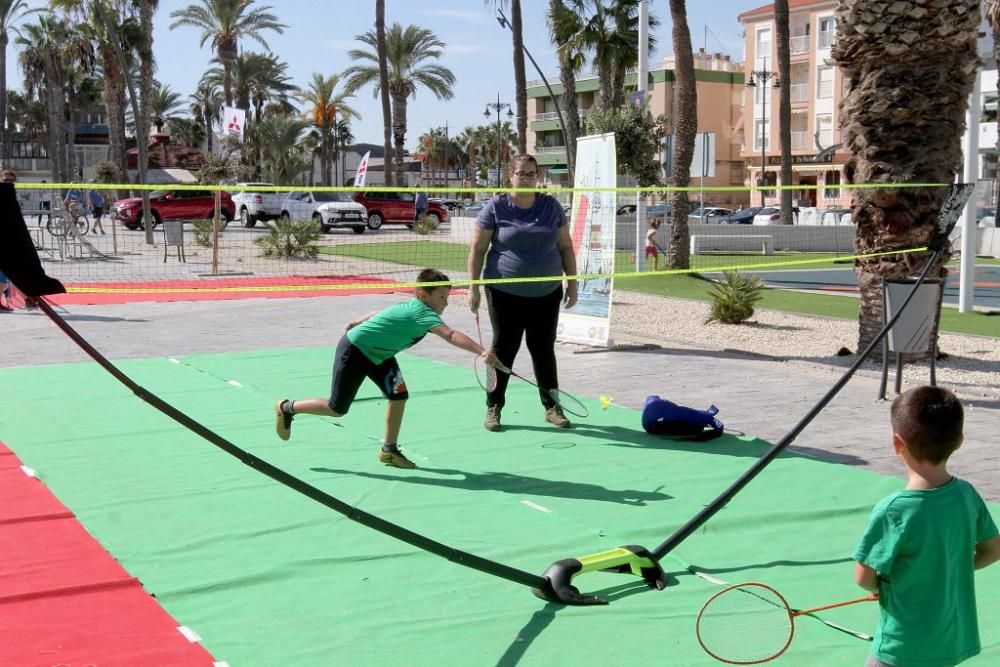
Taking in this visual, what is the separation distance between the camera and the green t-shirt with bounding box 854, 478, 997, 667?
9.52 feet

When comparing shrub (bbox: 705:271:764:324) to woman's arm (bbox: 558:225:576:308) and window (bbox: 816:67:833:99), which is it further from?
window (bbox: 816:67:833:99)

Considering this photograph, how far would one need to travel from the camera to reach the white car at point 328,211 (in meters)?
38.5

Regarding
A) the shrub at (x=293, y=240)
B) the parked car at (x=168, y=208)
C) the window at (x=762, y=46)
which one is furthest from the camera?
the window at (x=762, y=46)

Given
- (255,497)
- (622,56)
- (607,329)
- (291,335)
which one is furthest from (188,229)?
(255,497)

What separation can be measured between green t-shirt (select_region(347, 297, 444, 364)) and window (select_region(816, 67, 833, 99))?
69547 mm

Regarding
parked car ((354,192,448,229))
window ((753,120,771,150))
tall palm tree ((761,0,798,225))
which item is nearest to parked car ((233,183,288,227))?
parked car ((354,192,448,229))

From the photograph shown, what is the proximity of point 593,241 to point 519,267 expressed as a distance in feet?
14.1

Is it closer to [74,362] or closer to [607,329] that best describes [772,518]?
[607,329]

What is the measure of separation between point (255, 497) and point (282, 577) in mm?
1349

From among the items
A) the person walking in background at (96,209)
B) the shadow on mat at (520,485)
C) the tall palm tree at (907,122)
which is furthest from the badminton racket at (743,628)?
the person walking in background at (96,209)

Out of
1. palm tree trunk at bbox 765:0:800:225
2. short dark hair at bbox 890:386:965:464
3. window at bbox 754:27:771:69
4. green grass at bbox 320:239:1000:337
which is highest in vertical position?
window at bbox 754:27:771:69

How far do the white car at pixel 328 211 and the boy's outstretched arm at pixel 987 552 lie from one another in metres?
35.0

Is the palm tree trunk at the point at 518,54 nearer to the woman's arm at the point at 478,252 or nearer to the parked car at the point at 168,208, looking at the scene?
the parked car at the point at 168,208

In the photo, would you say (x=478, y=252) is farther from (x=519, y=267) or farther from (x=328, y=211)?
(x=328, y=211)
